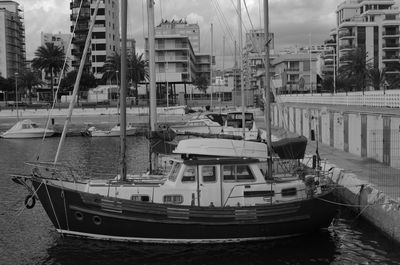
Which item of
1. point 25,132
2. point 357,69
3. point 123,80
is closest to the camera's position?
point 123,80

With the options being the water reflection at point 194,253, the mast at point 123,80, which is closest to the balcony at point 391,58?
the water reflection at point 194,253

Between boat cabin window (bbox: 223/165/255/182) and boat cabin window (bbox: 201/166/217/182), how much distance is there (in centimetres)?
40

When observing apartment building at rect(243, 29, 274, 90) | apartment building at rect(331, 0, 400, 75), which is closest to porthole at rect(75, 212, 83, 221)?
apartment building at rect(243, 29, 274, 90)

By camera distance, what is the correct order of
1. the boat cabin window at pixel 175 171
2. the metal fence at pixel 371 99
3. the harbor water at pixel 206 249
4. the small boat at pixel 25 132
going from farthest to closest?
1. the small boat at pixel 25 132
2. the metal fence at pixel 371 99
3. the boat cabin window at pixel 175 171
4. the harbor water at pixel 206 249

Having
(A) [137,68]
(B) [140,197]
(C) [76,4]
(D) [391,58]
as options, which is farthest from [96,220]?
(D) [391,58]

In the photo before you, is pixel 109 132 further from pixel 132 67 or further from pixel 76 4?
pixel 76 4

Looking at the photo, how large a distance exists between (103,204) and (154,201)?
1.83m

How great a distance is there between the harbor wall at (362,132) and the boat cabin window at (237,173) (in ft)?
12.9

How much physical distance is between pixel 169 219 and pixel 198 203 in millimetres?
1250

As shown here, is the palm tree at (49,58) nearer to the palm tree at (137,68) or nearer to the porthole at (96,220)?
the palm tree at (137,68)

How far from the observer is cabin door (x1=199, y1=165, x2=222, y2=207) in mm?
18062

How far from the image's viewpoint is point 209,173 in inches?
718

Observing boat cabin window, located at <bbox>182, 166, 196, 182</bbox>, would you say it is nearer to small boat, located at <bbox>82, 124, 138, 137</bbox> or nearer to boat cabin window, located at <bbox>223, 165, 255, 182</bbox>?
boat cabin window, located at <bbox>223, 165, 255, 182</bbox>

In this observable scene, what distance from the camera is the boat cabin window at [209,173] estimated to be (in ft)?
59.6
